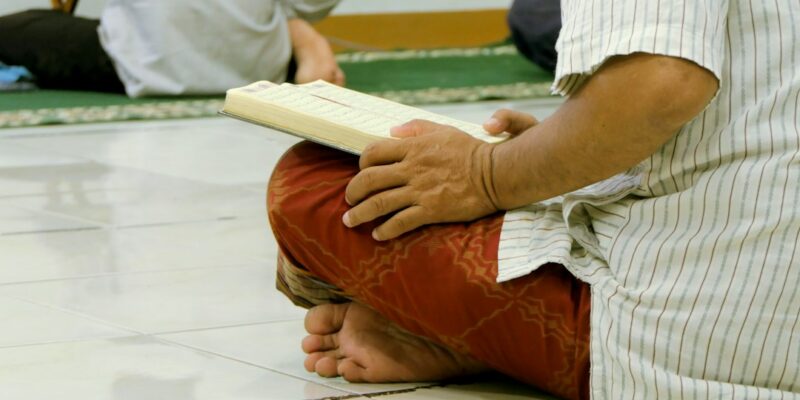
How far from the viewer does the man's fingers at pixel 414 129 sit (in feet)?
4.28

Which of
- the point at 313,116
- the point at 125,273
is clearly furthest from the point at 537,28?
the point at 313,116

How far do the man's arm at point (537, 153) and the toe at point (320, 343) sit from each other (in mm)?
184

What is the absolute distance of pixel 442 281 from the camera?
4.15 ft

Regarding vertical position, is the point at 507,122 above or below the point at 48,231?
above

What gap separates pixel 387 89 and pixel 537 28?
0.65 metres

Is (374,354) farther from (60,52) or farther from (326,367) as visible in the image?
(60,52)

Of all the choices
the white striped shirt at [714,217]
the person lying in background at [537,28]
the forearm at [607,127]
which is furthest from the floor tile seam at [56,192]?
the person lying in background at [537,28]

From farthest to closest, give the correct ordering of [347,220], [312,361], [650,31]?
1. [312,361]
2. [347,220]
3. [650,31]

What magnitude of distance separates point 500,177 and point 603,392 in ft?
0.76

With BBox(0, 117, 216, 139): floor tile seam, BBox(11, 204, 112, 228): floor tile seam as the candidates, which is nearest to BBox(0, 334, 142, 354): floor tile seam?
BBox(11, 204, 112, 228): floor tile seam

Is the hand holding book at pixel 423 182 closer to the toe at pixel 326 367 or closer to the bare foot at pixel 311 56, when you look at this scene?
the toe at pixel 326 367

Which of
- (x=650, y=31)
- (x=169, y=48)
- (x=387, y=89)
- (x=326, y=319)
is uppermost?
(x=650, y=31)

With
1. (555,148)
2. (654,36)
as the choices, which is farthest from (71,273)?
(654,36)

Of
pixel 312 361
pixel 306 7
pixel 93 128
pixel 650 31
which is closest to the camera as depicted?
pixel 650 31
